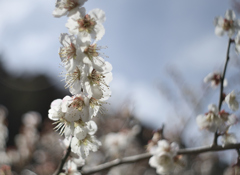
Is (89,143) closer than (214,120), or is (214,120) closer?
(89,143)

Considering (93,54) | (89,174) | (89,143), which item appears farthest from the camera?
(89,174)

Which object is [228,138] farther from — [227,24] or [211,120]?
[227,24]

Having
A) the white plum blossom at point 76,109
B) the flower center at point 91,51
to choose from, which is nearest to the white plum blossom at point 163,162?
the white plum blossom at point 76,109

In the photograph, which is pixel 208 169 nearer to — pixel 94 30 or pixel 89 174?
pixel 89 174

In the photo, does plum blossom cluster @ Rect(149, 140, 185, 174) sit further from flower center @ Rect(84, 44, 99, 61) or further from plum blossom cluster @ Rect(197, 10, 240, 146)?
flower center @ Rect(84, 44, 99, 61)

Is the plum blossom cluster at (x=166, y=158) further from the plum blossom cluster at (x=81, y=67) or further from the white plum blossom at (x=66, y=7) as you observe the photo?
the white plum blossom at (x=66, y=7)

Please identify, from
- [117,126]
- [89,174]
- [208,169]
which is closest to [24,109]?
[117,126]

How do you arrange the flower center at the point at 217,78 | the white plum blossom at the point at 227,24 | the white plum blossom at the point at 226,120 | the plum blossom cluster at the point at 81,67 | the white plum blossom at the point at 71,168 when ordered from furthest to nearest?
the flower center at the point at 217,78, the white plum blossom at the point at 227,24, the white plum blossom at the point at 226,120, the white plum blossom at the point at 71,168, the plum blossom cluster at the point at 81,67
